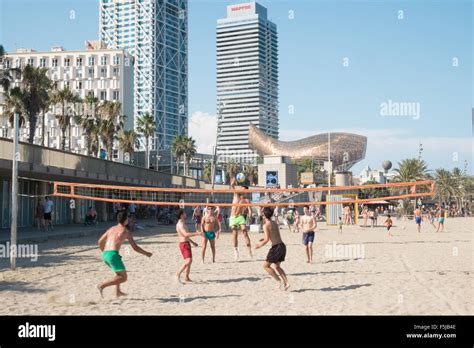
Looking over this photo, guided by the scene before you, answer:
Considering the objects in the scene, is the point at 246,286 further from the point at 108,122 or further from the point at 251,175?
the point at 251,175

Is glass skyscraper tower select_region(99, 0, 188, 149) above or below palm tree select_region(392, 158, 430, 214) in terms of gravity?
above

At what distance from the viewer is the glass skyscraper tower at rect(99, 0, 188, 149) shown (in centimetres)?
17225

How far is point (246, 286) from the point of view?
10406 mm

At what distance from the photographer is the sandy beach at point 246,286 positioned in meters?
8.20

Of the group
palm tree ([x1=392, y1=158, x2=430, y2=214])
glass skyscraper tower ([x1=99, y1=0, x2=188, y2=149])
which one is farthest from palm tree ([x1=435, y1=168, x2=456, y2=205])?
glass skyscraper tower ([x1=99, y1=0, x2=188, y2=149])

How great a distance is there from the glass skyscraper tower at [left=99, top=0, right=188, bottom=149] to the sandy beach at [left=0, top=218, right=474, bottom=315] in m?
156

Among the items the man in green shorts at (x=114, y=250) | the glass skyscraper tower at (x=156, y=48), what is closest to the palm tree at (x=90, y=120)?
the man in green shorts at (x=114, y=250)

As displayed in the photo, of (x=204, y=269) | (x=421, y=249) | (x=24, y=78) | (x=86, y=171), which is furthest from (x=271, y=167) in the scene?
(x=204, y=269)

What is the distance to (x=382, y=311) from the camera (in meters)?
7.96

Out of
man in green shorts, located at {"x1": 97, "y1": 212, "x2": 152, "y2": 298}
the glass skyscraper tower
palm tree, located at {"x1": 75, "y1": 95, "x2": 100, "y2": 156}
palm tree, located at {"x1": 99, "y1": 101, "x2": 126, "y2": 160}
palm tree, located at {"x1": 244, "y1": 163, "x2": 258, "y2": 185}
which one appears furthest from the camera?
the glass skyscraper tower

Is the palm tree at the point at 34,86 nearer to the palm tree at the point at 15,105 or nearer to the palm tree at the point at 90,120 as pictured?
the palm tree at the point at 15,105

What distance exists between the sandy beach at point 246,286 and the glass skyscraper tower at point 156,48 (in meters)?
156

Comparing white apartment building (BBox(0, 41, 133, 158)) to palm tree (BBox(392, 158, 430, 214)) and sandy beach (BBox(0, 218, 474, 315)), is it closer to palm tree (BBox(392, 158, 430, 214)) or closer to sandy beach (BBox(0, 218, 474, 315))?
palm tree (BBox(392, 158, 430, 214))

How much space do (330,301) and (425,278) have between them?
371 cm
